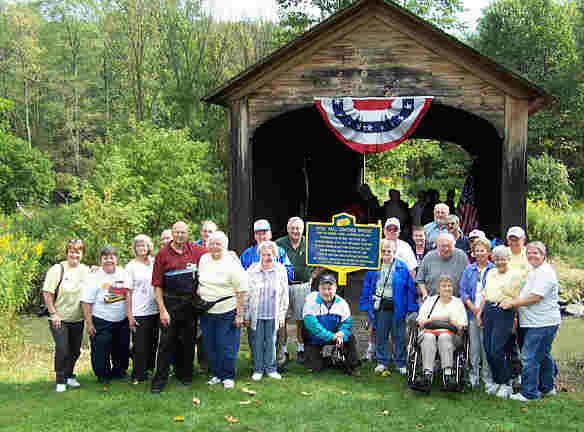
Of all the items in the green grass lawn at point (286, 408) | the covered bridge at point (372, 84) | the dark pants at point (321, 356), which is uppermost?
the covered bridge at point (372, 84)

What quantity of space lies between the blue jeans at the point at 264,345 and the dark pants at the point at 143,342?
102 centimetres

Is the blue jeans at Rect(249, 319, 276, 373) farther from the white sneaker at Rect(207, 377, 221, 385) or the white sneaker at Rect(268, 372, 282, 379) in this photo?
the white sneaker at Rect(207, 377, 221, 385)

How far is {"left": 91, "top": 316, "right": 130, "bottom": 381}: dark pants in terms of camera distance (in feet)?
20.4

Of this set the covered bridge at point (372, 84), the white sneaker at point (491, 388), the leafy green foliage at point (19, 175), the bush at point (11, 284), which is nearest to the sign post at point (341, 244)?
the white sneaker at point (491, 388)

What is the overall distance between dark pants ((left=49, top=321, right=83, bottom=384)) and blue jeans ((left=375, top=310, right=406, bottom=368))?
10.4 feet

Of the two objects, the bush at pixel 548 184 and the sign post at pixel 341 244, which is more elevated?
the bush at pixel 548 184

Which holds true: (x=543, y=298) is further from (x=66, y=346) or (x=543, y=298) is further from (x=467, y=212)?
(x=467, y=212)

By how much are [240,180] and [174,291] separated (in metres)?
3.72

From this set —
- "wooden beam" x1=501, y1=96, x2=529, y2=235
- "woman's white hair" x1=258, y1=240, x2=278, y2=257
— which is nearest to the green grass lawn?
"woman's white hair" x1=258, y1=240, x2=278, y2=257

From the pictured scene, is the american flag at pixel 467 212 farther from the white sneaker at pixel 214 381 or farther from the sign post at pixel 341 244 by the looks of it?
the white sneaker at pixel 214 381

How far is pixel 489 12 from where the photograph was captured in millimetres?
30844

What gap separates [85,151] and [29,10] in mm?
9027

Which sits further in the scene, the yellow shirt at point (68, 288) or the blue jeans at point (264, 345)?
the blue jeans at point (264, 345)

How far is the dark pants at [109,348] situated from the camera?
20.4 ft
